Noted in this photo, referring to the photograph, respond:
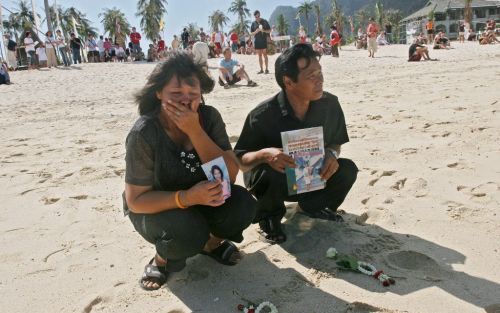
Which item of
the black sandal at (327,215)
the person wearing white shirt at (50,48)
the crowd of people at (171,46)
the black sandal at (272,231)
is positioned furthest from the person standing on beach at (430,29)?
the black sandal at (272,231)

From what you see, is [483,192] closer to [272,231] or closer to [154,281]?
[272,231]

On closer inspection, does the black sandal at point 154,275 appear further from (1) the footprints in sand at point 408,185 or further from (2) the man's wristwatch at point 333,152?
(1) the footprints in sand at point 408,185

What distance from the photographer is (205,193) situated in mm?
1937

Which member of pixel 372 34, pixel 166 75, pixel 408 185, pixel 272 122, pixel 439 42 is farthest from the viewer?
pixel 439 42

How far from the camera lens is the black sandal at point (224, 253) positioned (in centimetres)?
236

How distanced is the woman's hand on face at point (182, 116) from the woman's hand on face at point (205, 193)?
10.5 inches

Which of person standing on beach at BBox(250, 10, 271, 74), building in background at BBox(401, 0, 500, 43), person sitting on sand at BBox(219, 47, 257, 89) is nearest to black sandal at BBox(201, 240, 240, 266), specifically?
person sitting on sand at BBox(219, 47, 257, 89)

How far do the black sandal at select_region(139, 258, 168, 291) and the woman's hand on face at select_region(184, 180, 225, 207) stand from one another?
489mm

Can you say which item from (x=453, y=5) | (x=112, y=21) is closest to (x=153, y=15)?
(x=112, y=21)

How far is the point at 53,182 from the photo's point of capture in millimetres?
3795

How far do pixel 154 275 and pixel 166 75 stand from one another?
1.01 m

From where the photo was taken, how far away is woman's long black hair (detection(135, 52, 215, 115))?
2.08 metres

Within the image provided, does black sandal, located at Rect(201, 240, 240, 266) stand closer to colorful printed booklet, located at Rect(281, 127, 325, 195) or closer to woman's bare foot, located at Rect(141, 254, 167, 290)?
woman's bare foot, located at Rect(141, 254, 167, 290)

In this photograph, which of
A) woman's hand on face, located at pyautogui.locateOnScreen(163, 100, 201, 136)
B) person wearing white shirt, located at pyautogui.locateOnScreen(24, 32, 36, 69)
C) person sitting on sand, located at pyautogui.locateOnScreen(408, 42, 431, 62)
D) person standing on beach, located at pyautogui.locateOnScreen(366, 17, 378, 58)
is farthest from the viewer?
person wearing white shirt, located at pyautogui.locateOnScreen(24, 32, 36, 69)
